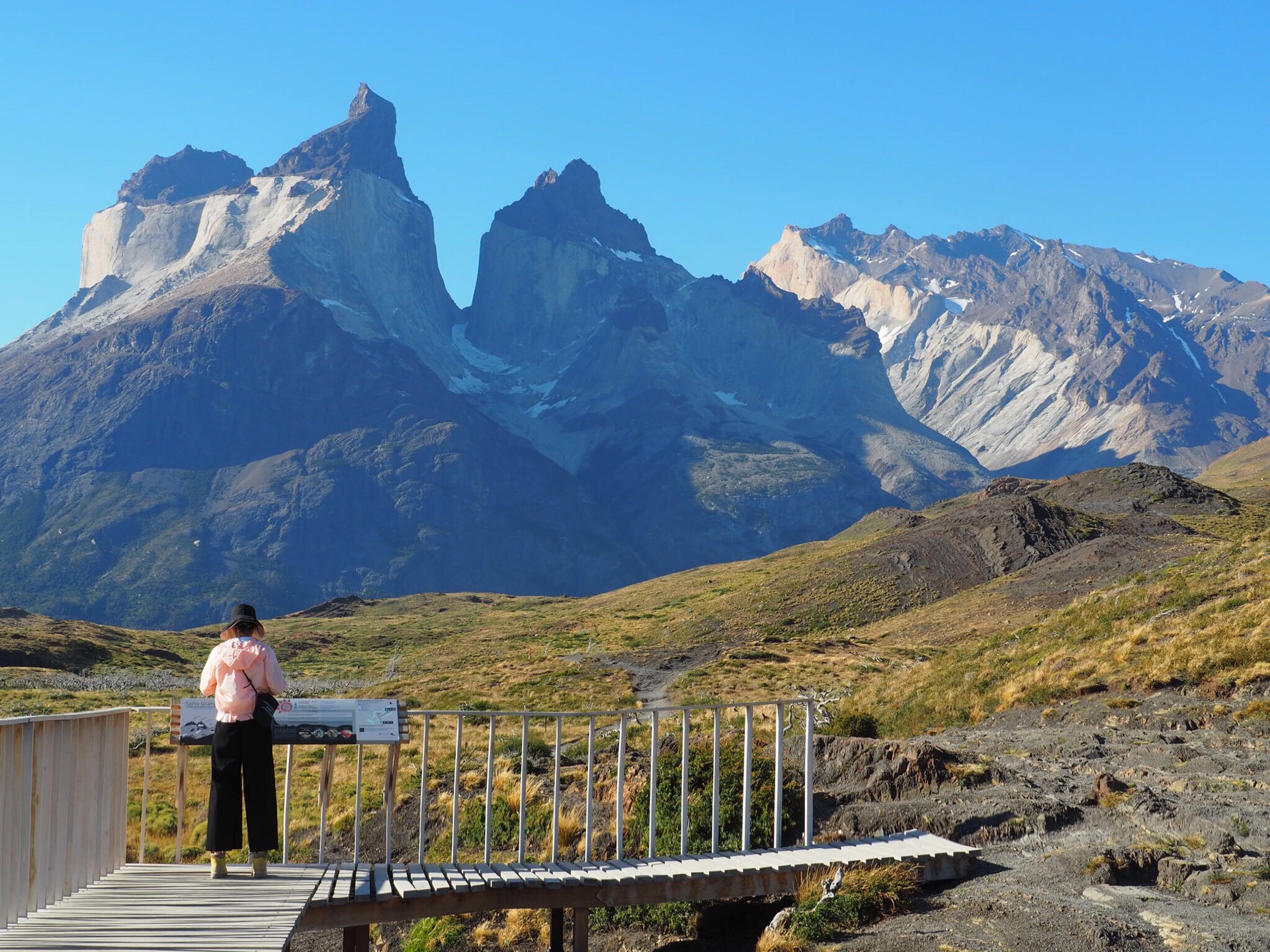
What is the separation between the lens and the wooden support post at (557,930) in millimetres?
11367

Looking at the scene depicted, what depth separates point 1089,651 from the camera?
26.5 metres

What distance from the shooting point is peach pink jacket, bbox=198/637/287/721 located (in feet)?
32.9

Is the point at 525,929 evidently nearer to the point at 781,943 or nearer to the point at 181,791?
the point at 181,791

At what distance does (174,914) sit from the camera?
907cm

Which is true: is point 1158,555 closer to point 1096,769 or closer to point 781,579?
point 781,579

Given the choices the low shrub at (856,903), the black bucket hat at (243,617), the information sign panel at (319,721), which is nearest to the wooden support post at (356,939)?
the information sign panel at (319,721)

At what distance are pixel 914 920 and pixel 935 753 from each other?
5104 millimetres

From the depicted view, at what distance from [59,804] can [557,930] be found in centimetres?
456

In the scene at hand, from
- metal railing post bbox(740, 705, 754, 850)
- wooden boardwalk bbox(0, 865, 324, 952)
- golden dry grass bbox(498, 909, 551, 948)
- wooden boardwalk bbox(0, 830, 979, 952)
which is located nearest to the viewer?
wooden boardwalk bbox(0, 865, 324, 952)

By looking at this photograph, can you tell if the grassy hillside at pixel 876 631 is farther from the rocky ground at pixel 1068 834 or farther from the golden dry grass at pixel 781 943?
the golden dry grass at pixel 781 943

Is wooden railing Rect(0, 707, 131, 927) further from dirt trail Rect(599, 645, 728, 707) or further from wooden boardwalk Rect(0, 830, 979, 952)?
dirt trail Rect(599, 645, 728, 707)

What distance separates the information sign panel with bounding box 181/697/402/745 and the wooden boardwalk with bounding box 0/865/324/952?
1.18m

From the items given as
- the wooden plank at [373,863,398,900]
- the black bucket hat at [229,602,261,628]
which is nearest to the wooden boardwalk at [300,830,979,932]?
the wooden plank at [373,863,398,900]

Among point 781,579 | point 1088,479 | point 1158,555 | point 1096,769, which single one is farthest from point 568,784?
point 1088,479
